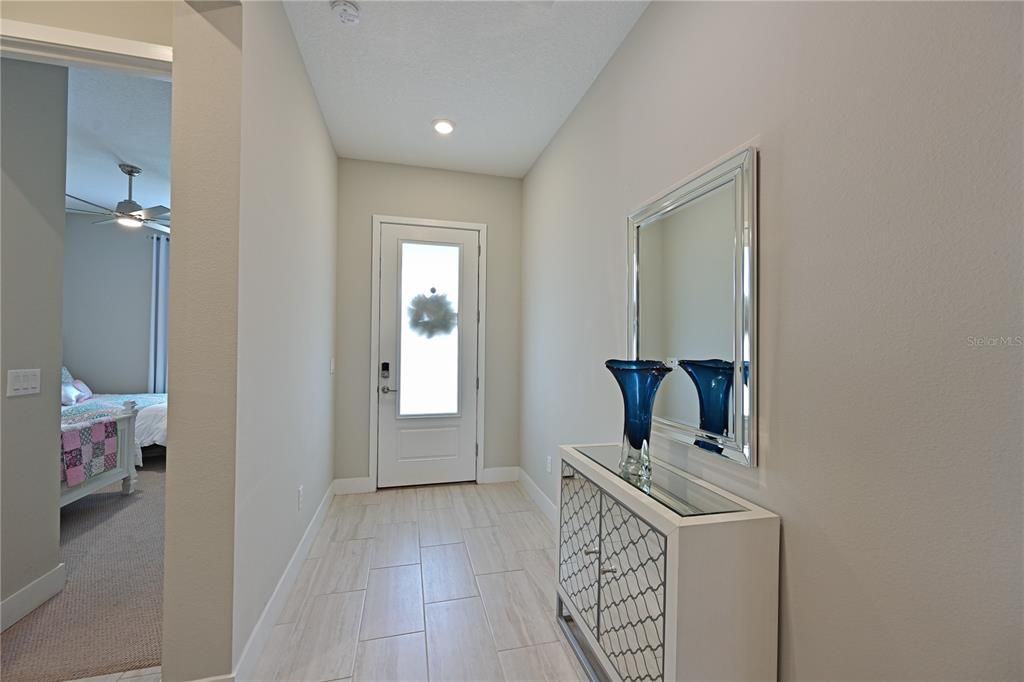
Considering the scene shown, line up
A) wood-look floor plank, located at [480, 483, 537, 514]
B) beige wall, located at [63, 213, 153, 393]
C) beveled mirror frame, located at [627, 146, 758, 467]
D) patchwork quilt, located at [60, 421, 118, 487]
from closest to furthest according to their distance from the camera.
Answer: beveled mirror frame, located at [627, 146, 758, 467], patchwork quilt, located at [60, 421, 118, 487], wood-look floor plank, located at [480, 483, 537, 514], beige wall, located at [63, 213, 153, 393]

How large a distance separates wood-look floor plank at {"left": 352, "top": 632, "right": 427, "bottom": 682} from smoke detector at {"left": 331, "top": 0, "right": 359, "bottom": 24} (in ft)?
9.07

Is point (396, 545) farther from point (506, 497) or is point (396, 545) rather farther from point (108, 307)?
point (108, 307)

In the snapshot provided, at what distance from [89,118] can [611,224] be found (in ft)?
12.4

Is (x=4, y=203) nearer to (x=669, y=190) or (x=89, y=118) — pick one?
(x=89, y=118)

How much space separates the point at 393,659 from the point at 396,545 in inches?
37.6

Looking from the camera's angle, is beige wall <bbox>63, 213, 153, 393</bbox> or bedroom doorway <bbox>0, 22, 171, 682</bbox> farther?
beige wall <bbox>63, 213, 153, 393</bbox>

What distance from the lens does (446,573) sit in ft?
7.39

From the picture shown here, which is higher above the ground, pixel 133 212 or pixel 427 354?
pixel 133 212

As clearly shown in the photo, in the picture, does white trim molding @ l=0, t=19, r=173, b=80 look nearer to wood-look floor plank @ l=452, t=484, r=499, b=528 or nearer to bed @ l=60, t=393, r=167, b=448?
wood-look floor plank @ l=452, t=484, r=499, b=528

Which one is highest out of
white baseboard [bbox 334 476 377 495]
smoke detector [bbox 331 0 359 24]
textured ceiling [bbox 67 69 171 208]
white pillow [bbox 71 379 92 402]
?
textured ceiling [bbox 67 69 171 208]

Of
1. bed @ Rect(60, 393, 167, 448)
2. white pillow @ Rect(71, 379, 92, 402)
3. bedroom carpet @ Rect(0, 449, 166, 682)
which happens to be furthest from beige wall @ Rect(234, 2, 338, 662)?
white pillow @ Rect(71, 379, 92, 402)

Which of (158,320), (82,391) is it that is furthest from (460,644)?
(158,320)

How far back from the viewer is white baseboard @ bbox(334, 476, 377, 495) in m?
3.42

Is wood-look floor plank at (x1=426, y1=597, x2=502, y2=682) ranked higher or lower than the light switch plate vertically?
lower
